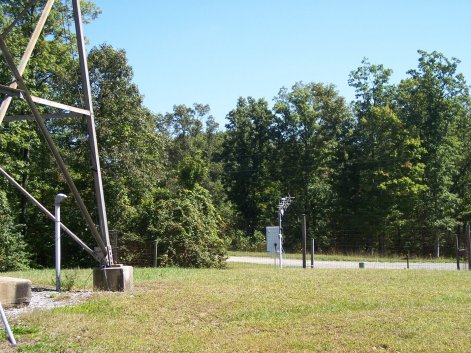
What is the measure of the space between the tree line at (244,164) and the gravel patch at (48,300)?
33.0ft

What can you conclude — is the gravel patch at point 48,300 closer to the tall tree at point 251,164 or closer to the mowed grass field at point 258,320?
the mowed grass field at point 258,320

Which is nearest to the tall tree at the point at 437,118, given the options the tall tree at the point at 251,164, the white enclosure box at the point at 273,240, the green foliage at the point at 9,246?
the tall tree at the point at 251,164

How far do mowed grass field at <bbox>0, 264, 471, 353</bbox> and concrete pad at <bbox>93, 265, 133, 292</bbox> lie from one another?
330mm

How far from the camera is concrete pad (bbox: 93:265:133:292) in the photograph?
33.4ft

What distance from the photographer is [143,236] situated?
904 inches

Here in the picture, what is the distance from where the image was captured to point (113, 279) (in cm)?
1022

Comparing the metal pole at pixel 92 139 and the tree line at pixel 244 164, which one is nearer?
the metal pole at pixel 92 139

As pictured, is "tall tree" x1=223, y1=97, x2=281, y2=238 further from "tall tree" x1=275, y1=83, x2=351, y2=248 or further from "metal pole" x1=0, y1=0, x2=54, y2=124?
"metal pole" x1=0, y1=0, x2=54, y2=124

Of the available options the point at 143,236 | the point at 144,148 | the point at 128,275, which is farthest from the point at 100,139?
the point at 128,275

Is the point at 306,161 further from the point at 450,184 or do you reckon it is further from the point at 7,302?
the point at 7,302

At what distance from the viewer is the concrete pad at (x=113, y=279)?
10.2 m

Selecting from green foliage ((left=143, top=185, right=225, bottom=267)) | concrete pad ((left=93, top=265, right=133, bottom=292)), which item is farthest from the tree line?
concrete pad ((left=93, top=265, right=133, bottom=292))

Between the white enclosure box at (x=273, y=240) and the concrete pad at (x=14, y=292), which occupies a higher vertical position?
the white enclosure box at (x=273, y=240)

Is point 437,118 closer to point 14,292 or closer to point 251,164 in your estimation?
point 251,164
